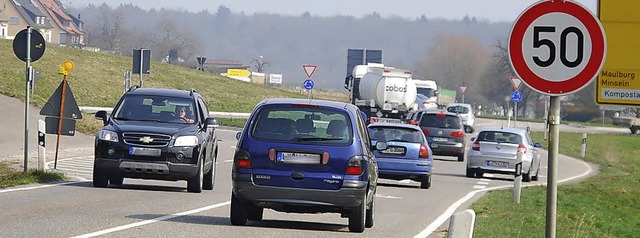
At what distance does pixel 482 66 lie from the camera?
155 m

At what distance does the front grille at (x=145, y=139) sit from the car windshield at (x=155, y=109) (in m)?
0.92

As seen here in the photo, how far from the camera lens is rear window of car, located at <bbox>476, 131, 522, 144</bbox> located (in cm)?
3425

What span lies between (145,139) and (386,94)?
3601 centimetres

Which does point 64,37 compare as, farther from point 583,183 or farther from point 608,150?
point 583,183

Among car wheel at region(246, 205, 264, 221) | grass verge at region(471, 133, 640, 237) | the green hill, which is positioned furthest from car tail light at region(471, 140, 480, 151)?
the green hill

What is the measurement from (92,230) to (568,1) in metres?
6.62

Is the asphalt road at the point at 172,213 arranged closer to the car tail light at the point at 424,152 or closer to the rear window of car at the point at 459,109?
the car tail light at the point at 424,152

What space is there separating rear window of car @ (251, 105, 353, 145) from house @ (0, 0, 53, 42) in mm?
145386

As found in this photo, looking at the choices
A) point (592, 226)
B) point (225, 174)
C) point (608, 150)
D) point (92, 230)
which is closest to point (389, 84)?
point (608, 150)

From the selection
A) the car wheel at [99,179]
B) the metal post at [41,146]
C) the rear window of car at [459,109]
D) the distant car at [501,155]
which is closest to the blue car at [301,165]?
the car wheel at [99,179]

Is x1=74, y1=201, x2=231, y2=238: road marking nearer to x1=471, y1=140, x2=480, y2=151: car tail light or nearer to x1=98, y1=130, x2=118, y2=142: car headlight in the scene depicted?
x1=98, y1=130, x2=118, y2=142: car headlight

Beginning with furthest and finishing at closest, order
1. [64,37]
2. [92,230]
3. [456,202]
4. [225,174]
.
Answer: [64,37]
[225,174]
[456,202]
[92,230]

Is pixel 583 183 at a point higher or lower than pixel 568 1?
lower

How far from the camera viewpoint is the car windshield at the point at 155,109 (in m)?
21.5
